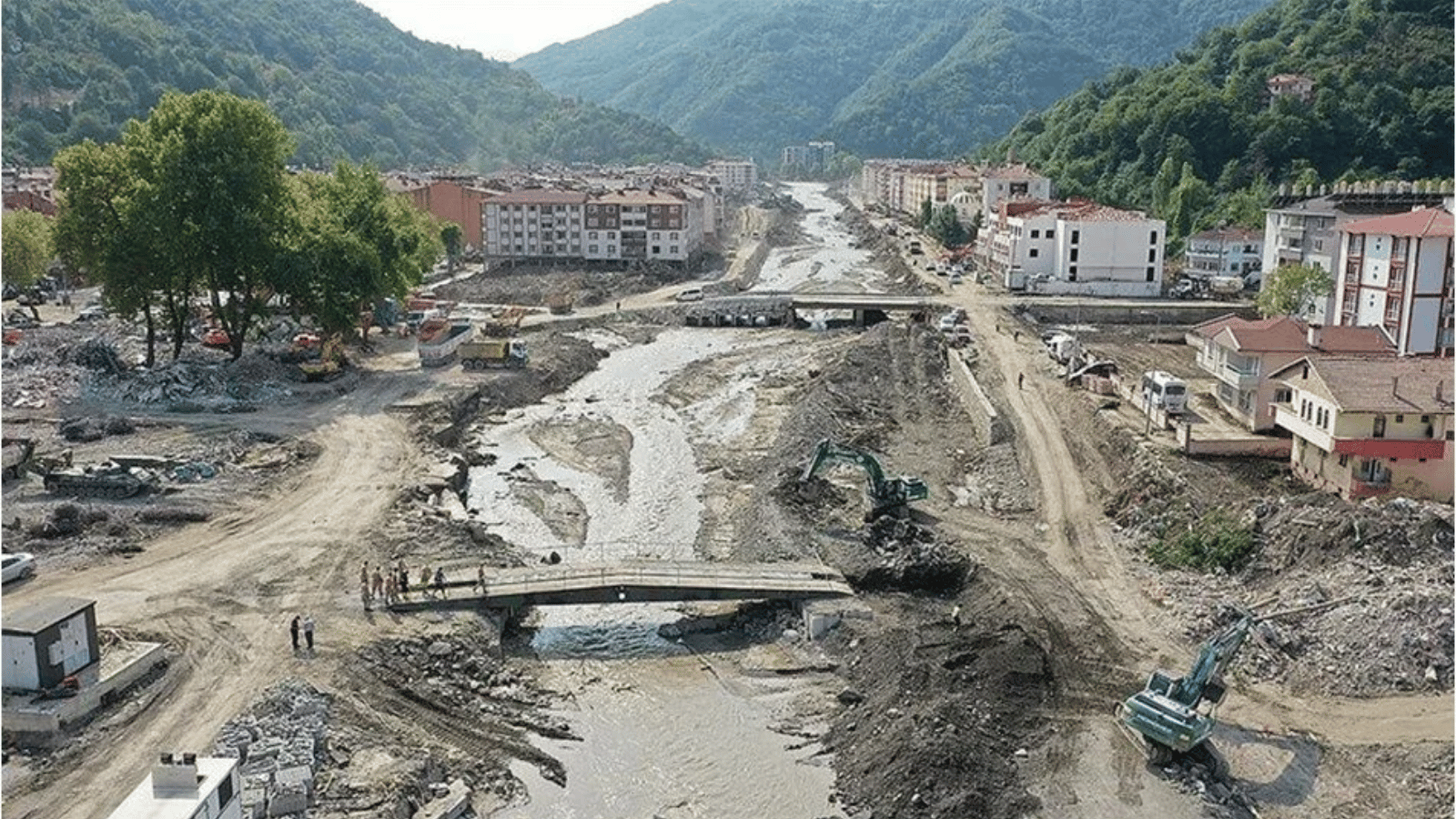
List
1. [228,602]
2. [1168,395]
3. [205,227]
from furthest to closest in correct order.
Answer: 1. [205,227]
2. [1168,395]
3. [228,602]

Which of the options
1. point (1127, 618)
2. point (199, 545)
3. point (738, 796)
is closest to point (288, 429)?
point (199, 545)

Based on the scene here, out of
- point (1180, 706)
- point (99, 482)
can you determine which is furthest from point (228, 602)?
point (1180, 706)

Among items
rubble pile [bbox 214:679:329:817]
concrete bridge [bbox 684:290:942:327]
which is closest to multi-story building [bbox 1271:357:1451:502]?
rubble pile [bbox 214:679:329:817]

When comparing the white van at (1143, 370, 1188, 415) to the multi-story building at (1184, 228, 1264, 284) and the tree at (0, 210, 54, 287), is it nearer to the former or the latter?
the multi-story building at (1184, 228, 1264, 284)

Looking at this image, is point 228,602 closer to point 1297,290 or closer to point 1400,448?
point 1400,448

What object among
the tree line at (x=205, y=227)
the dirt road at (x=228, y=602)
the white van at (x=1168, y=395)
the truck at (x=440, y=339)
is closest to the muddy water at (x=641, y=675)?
the dirt road at (x=228, y=602)

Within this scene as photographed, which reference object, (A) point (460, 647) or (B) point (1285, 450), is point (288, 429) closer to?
(A) point (460, 647)
